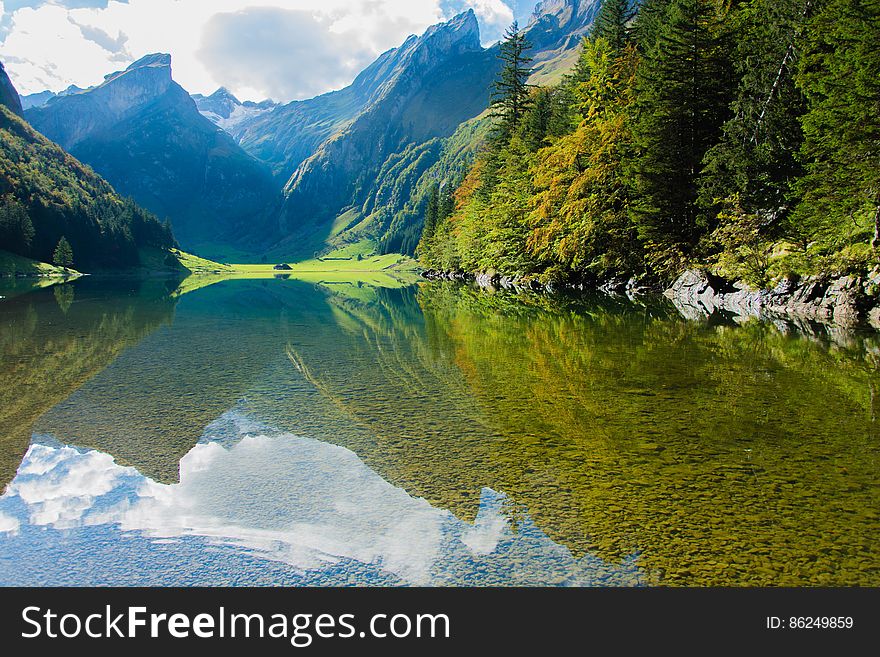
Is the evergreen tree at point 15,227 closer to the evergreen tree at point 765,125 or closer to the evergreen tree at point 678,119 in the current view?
the evergreen tree at point 678,119

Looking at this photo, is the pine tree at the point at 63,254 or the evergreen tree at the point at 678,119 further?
the pine tree at the point at 63,254

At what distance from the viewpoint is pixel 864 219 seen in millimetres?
27906

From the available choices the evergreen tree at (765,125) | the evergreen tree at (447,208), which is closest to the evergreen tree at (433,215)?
the evergreen tree at (447,208)

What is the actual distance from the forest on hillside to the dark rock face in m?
0.80

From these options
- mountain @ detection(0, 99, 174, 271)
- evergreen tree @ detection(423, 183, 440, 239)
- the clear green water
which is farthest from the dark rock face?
mountain @ detection(0, 99, 174, 271)

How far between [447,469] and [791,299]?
94.6ft

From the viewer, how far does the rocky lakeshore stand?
25.7 meters

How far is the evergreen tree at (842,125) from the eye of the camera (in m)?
26.5

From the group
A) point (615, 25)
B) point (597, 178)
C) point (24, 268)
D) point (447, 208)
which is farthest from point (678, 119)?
point (24, 268)

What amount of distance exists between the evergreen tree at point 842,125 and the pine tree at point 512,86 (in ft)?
117

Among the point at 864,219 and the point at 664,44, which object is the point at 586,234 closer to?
the point at 664,44

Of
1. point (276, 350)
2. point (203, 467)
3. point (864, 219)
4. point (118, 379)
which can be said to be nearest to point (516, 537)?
point (203, 467)

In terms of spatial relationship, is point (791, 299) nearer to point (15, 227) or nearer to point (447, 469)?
A: point (447, 469)

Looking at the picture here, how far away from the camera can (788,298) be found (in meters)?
30.6
